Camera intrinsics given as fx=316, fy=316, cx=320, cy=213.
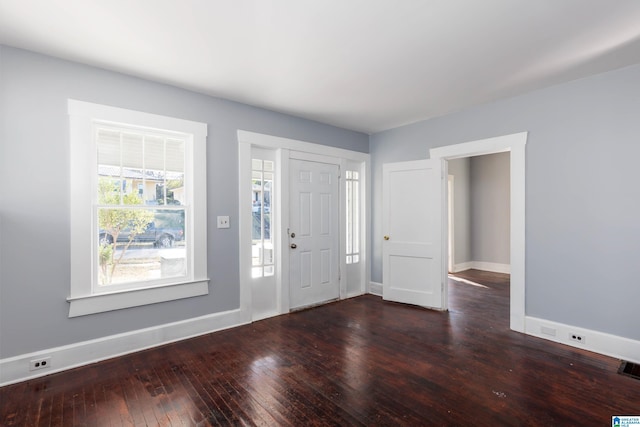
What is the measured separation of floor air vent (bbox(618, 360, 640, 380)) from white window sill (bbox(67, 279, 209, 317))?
3935 millimetres

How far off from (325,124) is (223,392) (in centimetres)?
366

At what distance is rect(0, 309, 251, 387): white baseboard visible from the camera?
254 cm

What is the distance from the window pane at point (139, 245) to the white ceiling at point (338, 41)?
139 centimetres

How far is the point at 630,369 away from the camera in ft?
8.77

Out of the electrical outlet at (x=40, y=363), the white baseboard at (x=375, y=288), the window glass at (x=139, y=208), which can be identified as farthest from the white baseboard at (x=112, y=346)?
the white baseboard at (x=375, y=288)

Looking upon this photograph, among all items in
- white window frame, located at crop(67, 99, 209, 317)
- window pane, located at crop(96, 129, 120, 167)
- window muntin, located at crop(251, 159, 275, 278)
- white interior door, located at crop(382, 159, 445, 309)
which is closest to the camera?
white window frame, located at crop(67, 99, 209, 317)

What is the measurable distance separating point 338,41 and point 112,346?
3351mm

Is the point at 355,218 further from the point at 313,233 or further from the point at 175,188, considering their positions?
the point at 175,188

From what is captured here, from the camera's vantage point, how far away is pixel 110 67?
2.90m

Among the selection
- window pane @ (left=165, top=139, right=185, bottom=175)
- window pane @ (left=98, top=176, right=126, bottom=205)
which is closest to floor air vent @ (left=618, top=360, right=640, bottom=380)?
window pane @ (left=165, top=139, right=185, bottom=175)

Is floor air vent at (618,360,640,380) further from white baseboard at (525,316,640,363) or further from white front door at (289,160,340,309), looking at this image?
white front door at (289,160,340,309)

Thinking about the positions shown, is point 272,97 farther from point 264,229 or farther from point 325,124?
point 264,229

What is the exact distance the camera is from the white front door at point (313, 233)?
4367 millimetres

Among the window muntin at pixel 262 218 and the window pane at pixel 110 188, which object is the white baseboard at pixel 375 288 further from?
the window pane at pixel 110 188
